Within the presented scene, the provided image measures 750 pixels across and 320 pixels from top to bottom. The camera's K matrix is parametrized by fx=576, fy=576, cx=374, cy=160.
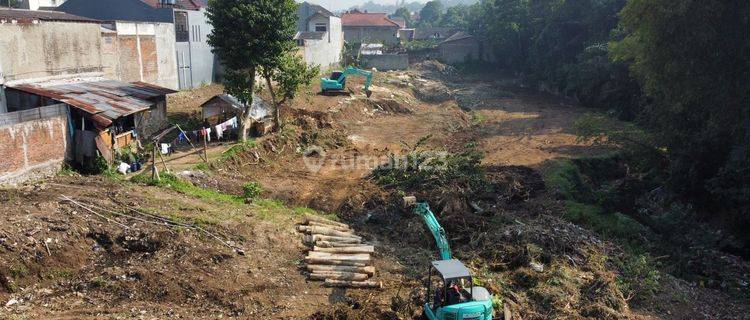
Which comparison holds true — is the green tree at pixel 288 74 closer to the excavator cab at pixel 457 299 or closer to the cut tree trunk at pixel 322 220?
the cut tree trunk at pixel 322 220

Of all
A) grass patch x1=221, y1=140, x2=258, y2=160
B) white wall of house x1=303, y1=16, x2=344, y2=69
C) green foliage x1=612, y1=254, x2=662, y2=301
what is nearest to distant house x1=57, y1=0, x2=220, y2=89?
white wall of house x1=303, y1=16, x2=344, y2=69

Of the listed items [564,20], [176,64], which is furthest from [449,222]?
[564,20]

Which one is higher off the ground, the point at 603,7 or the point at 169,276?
A: the point at 603,7

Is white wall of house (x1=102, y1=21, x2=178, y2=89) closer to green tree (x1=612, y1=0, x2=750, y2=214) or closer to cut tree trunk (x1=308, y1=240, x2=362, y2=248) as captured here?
cut tree trunk (x1=308, y1=240, x2=362, y2=248)

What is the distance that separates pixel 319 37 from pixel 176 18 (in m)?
20.6

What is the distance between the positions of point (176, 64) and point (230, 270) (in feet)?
75.4

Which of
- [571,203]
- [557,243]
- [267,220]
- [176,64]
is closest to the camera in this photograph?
[557,243]

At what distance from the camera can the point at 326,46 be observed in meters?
55.5

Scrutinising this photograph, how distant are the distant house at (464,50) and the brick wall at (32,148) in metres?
55.4

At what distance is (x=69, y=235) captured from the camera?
1392cm

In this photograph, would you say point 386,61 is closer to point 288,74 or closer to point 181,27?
point 181,27

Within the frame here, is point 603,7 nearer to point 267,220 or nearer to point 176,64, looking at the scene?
point 176,64

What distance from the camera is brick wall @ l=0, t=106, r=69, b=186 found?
16.9 metres

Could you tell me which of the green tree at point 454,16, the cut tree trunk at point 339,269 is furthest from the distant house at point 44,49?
the green tree at point 454,16
